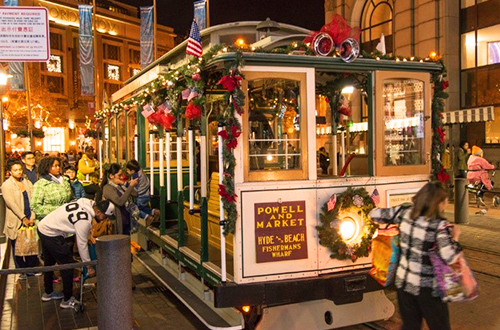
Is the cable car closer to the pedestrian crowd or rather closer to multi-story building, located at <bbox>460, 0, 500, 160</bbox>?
the pedestrian crowd

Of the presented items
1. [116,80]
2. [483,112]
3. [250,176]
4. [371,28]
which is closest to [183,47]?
[250,176]

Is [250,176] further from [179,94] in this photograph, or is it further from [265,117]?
[179,94]

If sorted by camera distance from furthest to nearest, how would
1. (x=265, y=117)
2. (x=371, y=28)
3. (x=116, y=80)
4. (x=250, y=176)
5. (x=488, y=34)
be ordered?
1. (x=116, y=80)
2. (x=371, y=28)
3. (x=488, y=34)
4. (x=265, y=117)
5. (x=250, y=176)

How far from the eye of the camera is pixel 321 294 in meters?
5.14

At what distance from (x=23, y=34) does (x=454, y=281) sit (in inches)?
223

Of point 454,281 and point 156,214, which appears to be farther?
point 156,214

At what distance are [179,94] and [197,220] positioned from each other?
2.10 meters

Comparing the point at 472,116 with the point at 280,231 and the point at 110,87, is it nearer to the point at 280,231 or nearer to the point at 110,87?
the point at 280,231

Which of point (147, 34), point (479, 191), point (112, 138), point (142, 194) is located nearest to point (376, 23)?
point (147, 34)

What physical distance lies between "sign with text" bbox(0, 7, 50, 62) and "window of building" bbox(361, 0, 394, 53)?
2002 cm

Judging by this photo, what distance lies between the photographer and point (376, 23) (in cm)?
2492

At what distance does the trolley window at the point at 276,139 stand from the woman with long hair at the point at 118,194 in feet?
8.49

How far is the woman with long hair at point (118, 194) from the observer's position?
7.29 m

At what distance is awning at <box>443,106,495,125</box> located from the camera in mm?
15734
